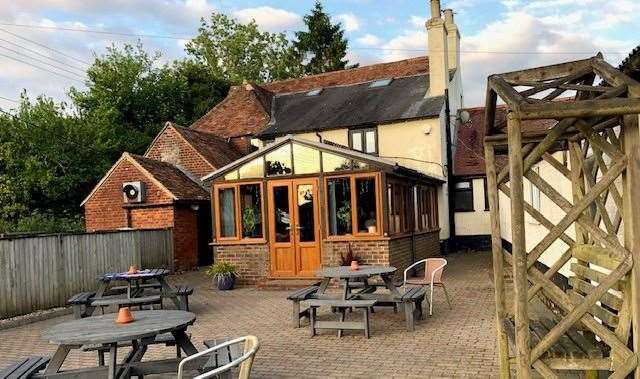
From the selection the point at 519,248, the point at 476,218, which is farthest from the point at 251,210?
the point at 519,248

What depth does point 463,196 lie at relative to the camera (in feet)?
70.2

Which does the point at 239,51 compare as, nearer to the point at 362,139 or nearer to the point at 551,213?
the point at 362,139

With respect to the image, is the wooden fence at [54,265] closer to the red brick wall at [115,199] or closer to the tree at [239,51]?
the red brick wall at [115,199]

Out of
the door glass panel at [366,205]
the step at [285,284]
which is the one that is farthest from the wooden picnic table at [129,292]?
the door glass panel at [366,205]

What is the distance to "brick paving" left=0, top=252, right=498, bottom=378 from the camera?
6160 mm

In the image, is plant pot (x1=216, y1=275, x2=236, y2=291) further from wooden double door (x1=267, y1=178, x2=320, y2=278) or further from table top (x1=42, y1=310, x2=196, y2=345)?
table top (x1=42, y1=310, x2=196, y2=345)

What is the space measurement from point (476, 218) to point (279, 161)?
10249 millimetres

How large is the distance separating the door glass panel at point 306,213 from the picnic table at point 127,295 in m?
3.96

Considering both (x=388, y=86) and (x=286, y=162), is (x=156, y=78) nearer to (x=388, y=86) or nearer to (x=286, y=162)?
(x=388, y=86)

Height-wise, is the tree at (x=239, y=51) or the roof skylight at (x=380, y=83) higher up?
the tree at (x=239, y=51)

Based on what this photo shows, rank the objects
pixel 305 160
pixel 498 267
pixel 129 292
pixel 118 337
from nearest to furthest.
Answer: pixel 118 337, pixel 498 267, pixel 129 292, pixel 305 160

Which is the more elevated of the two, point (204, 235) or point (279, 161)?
point (279, 161)

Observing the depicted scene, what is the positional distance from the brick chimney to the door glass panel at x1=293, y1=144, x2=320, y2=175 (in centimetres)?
906

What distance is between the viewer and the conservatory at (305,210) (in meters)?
13.1
